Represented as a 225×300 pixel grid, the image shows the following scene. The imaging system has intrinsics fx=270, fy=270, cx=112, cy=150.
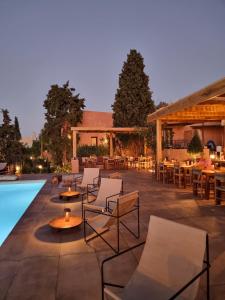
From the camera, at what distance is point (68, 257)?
3.69 metres

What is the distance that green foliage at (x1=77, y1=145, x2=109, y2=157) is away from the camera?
68.3 feet

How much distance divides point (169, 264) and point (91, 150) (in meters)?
19.1

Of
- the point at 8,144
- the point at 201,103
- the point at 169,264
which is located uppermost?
the point at 201,103

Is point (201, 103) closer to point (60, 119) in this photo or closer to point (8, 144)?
point (8, 144)

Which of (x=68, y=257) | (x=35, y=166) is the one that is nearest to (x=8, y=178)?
(x=35, y=166)

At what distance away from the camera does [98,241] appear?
167 inches

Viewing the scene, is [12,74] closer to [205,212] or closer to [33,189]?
[33,189]

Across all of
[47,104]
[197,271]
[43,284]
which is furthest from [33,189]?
[47,104]

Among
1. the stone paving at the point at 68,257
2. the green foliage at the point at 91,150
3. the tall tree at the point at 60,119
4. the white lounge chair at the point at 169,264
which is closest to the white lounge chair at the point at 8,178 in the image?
the stone paving at the point at 68,257

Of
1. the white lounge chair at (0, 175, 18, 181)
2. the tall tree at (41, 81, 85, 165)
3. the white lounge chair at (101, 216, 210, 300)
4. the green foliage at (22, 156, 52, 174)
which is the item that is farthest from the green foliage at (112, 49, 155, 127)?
the white lounge chair at (101, 216, 210, 300)

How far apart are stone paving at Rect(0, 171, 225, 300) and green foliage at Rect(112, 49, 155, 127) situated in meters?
16.6

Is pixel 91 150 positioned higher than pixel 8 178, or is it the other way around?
pixel 91 150

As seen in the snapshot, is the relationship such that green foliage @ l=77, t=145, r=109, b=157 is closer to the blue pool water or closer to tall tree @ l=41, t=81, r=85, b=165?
tall tree @ l=41, t=81, r=85, b=165

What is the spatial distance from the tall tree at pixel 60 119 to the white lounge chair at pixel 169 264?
1839cm
